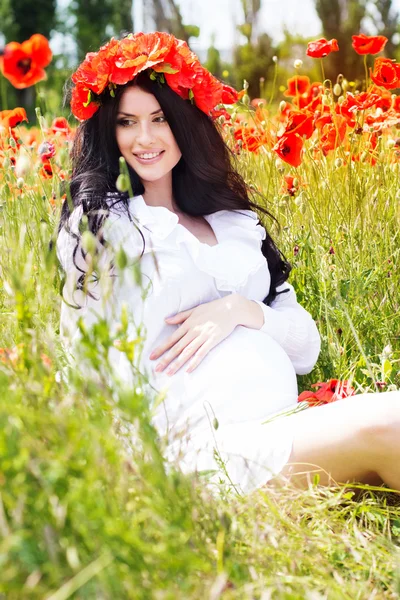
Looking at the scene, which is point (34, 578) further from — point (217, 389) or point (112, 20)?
point (112, 20)

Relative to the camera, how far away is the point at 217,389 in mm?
1913

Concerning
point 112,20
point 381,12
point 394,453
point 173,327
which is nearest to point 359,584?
point 394,453

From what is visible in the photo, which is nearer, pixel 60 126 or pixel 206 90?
pixel 206 90

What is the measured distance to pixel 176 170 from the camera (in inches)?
94.3

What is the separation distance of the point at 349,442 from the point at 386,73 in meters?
1.58

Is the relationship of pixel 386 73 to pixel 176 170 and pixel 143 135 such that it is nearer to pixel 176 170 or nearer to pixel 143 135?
pixel 176 170

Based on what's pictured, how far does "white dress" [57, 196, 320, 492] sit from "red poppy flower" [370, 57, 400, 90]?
81cm

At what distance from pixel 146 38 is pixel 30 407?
1.38 m

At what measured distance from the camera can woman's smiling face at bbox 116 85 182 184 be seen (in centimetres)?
214

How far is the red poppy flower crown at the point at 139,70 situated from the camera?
6.91 feet

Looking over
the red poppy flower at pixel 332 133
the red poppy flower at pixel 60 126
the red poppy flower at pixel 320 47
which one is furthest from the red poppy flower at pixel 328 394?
the red poppy flower at pixel 60 126

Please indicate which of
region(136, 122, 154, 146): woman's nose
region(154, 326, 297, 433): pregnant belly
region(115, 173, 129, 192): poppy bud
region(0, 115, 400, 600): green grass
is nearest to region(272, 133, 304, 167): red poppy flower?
region(136, 122, 154, 146): woman's nose

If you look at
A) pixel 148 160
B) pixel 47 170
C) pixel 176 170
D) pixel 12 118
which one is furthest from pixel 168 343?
pixel 12 118

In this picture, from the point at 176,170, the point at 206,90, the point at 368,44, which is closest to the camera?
the point at 206,90
